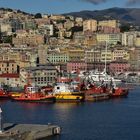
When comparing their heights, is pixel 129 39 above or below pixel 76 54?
above

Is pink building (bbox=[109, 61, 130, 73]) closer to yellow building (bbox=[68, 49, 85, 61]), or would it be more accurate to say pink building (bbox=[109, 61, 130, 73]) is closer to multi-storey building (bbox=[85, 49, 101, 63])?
multi-storey building (bbox=[85, 49, 101, 63])

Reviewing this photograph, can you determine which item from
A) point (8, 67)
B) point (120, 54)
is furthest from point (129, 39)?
point (8, 67)

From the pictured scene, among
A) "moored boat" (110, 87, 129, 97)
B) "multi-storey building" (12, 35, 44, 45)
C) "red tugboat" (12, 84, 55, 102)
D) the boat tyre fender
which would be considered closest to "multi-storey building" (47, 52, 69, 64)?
"multi-storey building" (12, 35, 44, 45)

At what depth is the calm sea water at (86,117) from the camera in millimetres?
17234

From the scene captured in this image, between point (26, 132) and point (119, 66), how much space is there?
35362mm

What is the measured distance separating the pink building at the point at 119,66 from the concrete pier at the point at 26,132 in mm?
32796

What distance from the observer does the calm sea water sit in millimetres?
17234

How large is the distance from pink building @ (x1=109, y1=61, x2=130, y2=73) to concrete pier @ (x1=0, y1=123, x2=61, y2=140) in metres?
32.8

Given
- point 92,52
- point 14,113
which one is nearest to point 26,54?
point 92,52

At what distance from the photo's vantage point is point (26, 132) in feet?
51.0

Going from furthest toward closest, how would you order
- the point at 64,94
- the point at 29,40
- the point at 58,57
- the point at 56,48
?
the point at 29,40, the point at 56,48, the point at 58,57, the point at 64,94

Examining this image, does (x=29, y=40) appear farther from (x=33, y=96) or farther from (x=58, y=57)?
(x=33, y=96)

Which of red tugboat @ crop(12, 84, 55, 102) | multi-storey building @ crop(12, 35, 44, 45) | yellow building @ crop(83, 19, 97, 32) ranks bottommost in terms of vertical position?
red tugboat @ crop(12, 84, 55, 102)

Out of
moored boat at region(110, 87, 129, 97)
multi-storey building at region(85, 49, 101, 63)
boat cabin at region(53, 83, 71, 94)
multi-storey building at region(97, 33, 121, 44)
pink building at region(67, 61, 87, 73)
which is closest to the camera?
boat cabin at region(53, 83, 71, 94)
